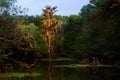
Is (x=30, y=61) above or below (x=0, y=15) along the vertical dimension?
below

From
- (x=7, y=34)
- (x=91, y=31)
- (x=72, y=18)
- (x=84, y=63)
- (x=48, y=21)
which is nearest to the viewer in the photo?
(x=7, y=34)

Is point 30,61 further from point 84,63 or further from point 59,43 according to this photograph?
point 59,43

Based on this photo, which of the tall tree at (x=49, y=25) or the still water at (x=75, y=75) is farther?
the tall tree at (x=49, y=25)

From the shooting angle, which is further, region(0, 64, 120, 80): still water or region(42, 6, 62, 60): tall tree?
region(42, 6, 62, 60): tall tree

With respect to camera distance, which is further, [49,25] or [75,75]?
[49,25]

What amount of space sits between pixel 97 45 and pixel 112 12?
2433 cm

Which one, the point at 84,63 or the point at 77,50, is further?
the point at 77,50

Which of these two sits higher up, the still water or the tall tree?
the tall tree

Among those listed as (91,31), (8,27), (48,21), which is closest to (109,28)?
(8,27)

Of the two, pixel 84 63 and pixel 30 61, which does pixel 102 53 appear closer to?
pixel 84 63

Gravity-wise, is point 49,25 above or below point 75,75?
above

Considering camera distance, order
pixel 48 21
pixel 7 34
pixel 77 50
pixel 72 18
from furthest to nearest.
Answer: pixel 72 18 < pixel 48 21 < pixel 77 50 < pixel 7 34

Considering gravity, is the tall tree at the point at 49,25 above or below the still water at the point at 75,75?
above

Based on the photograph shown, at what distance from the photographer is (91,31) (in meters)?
64.4
